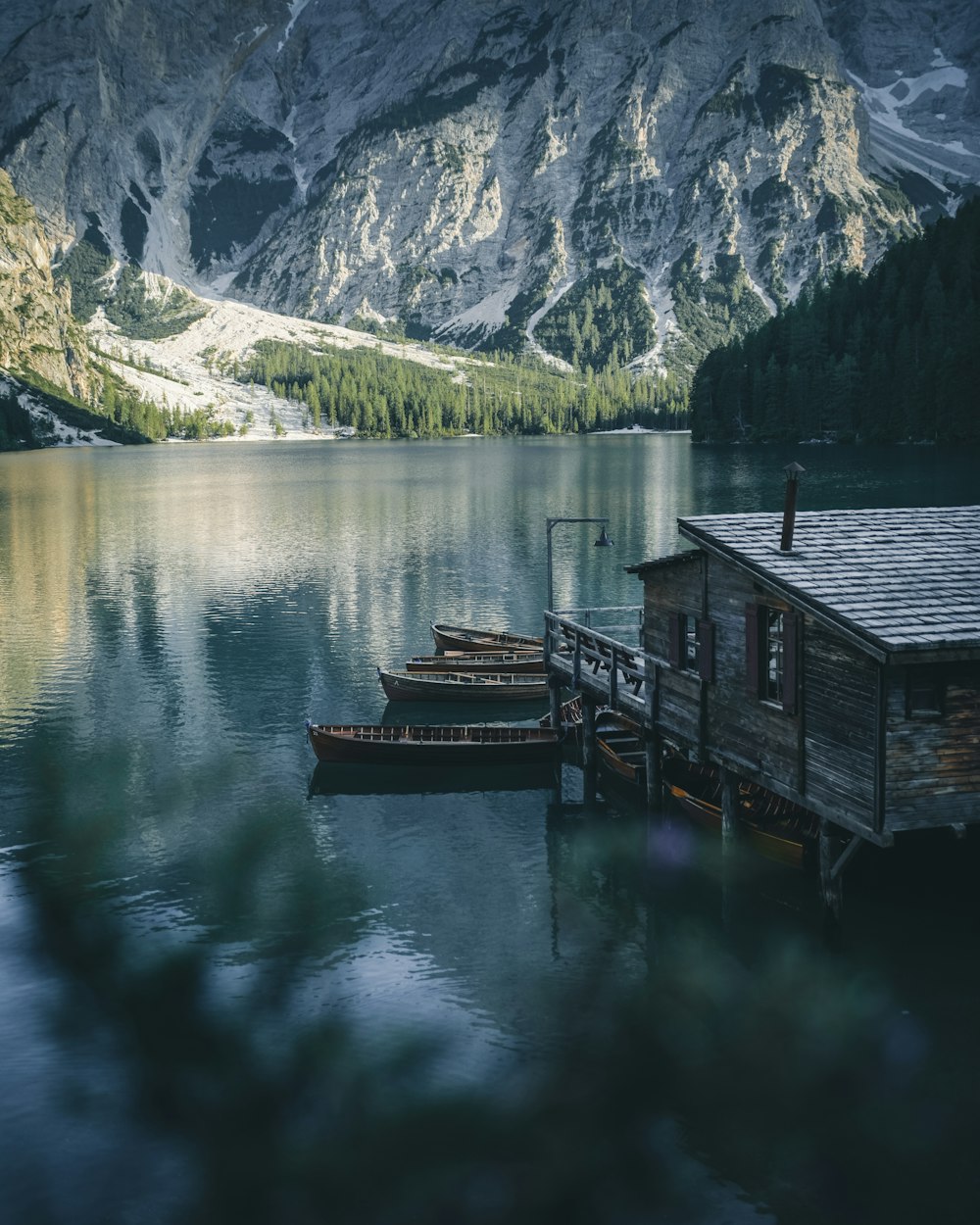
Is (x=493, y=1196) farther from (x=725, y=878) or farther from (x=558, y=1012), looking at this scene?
(x=725, y=878)

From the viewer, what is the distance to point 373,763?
140ft

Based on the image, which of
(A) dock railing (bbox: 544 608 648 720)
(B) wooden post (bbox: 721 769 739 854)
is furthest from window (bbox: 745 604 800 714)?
(A) dock railing (bbox: 544 608 648 720)

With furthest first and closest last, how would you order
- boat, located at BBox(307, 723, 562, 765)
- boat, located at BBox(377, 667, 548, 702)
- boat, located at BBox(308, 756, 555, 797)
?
boat, located at BBox(377, 667, 548, 702) < boat, located at BBox(307, 723, 562, 765) < boat, located at BBox(308, 756, 555, 797)

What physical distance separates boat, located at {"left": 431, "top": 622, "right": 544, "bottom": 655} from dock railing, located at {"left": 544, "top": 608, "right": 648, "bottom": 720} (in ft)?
34.3

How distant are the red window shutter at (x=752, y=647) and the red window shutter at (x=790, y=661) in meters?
1.39

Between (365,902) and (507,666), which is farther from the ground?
(507,666)

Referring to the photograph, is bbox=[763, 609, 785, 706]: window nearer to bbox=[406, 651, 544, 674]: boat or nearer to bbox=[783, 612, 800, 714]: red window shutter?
bbox=[783, 612, 800, 714]: red window shutter

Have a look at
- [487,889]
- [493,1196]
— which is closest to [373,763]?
[487,889]

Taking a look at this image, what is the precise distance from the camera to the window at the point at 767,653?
90.6 ft

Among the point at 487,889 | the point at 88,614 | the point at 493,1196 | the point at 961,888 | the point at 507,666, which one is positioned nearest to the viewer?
the point at 493,1196

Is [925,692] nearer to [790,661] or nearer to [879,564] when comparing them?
[790,661]

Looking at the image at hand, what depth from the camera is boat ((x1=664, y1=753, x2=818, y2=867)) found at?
102ft

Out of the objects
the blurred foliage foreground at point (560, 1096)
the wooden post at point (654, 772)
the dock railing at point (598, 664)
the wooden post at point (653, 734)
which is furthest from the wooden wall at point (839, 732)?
the dock railing at point (598, 664)

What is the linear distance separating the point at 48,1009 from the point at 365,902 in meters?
8.92
